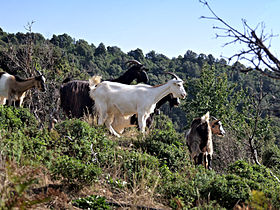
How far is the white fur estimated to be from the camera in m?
10.2

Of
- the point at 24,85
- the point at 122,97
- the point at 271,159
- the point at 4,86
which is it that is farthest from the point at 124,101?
the point at 271,159

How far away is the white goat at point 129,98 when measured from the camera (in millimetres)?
10164

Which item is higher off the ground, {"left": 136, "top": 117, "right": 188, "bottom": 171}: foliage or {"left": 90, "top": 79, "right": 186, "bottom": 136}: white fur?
{"left": 90, "top": 79, "right": 186, "bottom": 136}: white fur

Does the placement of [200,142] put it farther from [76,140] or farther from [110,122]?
[76,140]

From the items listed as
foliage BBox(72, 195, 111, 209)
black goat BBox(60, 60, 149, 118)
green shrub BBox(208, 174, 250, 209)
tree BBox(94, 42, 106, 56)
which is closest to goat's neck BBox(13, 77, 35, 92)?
black goat BBox(60, 60, 149, 118)

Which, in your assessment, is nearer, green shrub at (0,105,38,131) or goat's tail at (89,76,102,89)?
green shrub at (0,105,38,131)

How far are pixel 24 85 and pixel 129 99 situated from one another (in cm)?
317

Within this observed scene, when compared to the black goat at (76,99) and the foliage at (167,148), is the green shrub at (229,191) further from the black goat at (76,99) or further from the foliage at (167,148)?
the black goat at (76,99)

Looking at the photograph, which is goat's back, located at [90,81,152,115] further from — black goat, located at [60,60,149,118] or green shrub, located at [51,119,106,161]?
green shrub, located at [51,119,106,161]

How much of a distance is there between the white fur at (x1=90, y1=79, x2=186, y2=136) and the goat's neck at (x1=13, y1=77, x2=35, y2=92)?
1.94 metres

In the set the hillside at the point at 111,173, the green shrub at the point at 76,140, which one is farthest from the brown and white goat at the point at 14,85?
the green shrub at the point at 76,140

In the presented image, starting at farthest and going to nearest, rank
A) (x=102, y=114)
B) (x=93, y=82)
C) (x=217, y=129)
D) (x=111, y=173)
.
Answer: (x=93, y=82), (x=102, y=114), (x=217, y=129), (x=111, y=173)

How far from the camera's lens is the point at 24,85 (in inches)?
448

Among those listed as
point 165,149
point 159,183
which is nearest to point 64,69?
point 165,149
